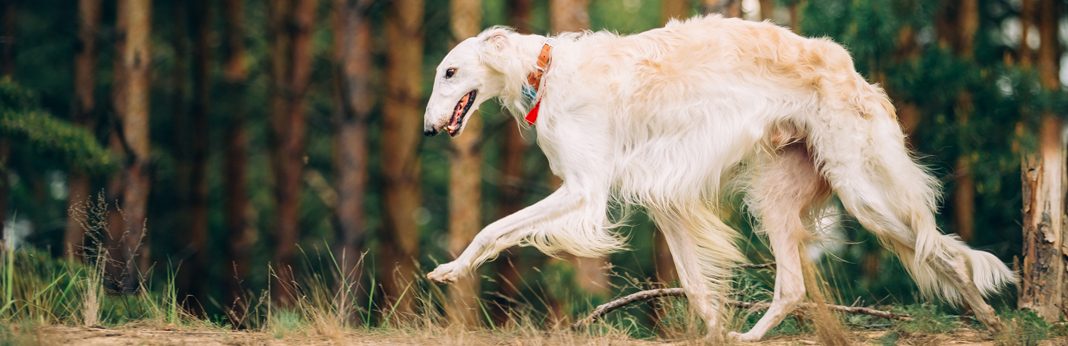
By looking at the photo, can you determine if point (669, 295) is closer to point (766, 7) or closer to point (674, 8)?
point (766, 7)

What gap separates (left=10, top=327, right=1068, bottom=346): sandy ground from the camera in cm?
491

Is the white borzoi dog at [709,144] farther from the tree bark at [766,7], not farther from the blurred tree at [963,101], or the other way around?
the tree bark at [766,7]

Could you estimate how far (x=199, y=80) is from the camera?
16.4 metres

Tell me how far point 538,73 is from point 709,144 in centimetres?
89

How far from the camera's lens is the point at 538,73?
5.68 metres

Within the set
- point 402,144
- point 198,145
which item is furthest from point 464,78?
point 198,145

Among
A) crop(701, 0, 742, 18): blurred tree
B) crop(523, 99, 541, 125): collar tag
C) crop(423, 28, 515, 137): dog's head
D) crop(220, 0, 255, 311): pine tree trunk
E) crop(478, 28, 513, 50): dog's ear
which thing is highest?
crop(701, 0, 742, 18): blurred tree

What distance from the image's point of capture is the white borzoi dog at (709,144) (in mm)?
5391

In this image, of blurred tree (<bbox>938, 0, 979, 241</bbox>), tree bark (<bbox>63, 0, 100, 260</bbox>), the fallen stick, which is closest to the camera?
the fallen stick

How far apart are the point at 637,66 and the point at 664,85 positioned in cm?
16

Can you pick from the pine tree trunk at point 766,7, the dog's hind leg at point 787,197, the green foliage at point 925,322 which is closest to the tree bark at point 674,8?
the pine tree trunk at point 766,7

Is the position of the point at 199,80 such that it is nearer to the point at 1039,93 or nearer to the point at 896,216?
the point at 1039,93

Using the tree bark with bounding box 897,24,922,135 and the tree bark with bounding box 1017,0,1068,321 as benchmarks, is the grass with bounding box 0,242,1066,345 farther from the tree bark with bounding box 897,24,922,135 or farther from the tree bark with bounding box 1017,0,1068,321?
the tree bark with bounding box 897,24,922,135

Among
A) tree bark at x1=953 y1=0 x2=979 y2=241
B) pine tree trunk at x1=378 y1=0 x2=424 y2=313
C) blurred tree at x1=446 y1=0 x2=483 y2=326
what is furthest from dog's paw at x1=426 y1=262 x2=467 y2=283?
pine tree trunk at x1=378 y1=0 x2=424 y2=313
